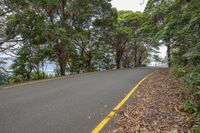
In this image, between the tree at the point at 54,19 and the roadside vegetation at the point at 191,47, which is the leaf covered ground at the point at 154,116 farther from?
the tree at the point at 54,19

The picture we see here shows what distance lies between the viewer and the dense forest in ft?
36.2

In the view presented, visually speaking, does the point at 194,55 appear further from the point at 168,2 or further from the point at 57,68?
the point at 57,68

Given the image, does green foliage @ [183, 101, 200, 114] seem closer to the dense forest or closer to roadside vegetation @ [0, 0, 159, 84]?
the dense forest

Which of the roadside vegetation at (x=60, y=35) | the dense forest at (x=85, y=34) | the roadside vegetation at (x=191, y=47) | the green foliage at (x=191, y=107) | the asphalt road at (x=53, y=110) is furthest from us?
the roadside vegetation at (x=60, y=35)

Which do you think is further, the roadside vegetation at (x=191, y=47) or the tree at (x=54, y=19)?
the tree at (x=54, y=19)

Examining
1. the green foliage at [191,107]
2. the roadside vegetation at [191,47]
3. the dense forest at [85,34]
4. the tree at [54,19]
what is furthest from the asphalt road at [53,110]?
the tree at [54,19]

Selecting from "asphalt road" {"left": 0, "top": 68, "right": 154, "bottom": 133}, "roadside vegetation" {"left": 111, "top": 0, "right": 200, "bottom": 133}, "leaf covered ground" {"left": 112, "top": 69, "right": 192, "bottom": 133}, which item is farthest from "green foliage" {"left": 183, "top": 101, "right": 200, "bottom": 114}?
"asphalt road" {"left": 0, "top": 68, "right": 154, "bottom": 133}

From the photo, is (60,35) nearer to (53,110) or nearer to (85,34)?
(85,34)

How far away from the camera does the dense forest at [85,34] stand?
11039mm

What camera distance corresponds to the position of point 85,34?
22.5 metres

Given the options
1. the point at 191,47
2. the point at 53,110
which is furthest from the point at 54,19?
the point at 53,110

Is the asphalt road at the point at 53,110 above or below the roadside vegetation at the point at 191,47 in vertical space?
below

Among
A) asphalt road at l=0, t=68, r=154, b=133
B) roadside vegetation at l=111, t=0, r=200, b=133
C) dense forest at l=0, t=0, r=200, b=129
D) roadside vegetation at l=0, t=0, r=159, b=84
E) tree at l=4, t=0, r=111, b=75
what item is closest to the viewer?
asphalt road at l=0, t=68, r=154, b=133

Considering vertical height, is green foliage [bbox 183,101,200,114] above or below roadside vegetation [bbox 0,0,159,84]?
below
